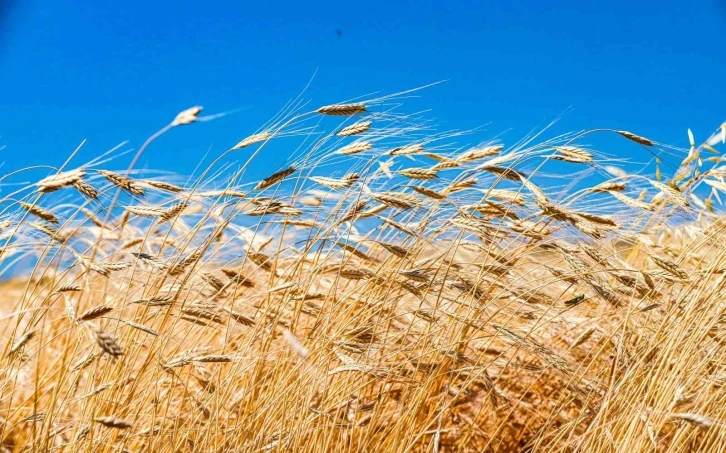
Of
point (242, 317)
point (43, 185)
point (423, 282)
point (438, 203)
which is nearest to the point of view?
point (43, 185)

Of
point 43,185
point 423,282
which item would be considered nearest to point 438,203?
point 423,282

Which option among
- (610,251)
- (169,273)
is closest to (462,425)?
(610,251)

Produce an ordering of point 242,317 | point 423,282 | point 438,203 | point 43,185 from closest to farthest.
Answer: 1. point 43,185
2. point 242,317
3. point 423,282
4. point 438,203

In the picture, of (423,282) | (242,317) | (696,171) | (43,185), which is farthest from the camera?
(696,171)

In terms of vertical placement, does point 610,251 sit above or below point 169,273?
above

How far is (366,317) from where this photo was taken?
7.32 feet

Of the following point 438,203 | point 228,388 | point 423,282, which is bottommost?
point 228,388

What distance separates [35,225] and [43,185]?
0.30 metres

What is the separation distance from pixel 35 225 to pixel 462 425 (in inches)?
67.2

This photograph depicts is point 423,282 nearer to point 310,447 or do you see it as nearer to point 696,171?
point 310,447

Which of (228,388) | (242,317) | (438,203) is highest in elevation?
(438,203)

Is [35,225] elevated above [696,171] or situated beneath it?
situated beneath

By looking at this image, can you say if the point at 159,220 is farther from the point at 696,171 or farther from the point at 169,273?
the point at 696,171

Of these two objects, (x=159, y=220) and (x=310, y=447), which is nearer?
(x=310, y=447)
